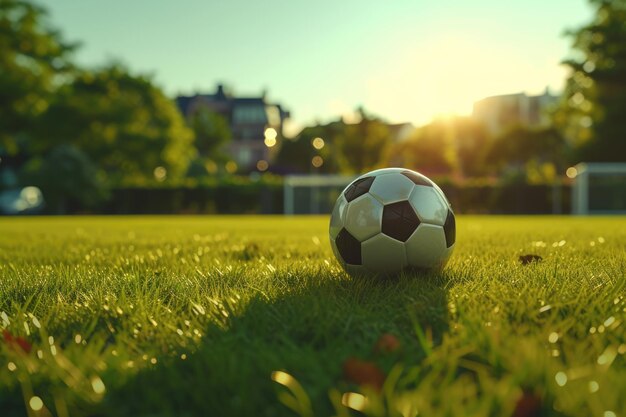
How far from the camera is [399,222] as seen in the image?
11.1ft

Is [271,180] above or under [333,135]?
under

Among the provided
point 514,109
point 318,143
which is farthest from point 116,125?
point 514,109

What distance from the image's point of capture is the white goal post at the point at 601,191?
75.5ft

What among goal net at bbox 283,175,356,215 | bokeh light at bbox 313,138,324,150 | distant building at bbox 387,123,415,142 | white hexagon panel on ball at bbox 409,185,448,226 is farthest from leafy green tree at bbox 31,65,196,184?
distant building at bbox 387,123,415,142

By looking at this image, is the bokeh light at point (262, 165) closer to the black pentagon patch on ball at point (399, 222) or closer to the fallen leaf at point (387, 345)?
the black pentagon patch on ball at point (399, 222)

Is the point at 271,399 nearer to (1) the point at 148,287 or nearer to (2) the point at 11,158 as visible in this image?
(1) the point at 148,287

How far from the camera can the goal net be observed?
25.7m

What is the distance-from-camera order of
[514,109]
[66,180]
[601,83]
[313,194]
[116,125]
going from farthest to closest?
[514,109], [116,125], [601,83], [66,180], [313,194]

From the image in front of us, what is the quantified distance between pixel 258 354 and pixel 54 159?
105 ft

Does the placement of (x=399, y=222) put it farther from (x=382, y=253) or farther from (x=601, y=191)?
(x=601, y=191)

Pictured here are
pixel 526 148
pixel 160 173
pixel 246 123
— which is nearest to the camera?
pixel 160 173

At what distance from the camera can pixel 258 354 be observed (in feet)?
6.00

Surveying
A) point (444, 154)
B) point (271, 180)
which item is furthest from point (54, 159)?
point (444, 154)

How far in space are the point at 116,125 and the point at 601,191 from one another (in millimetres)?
29398
